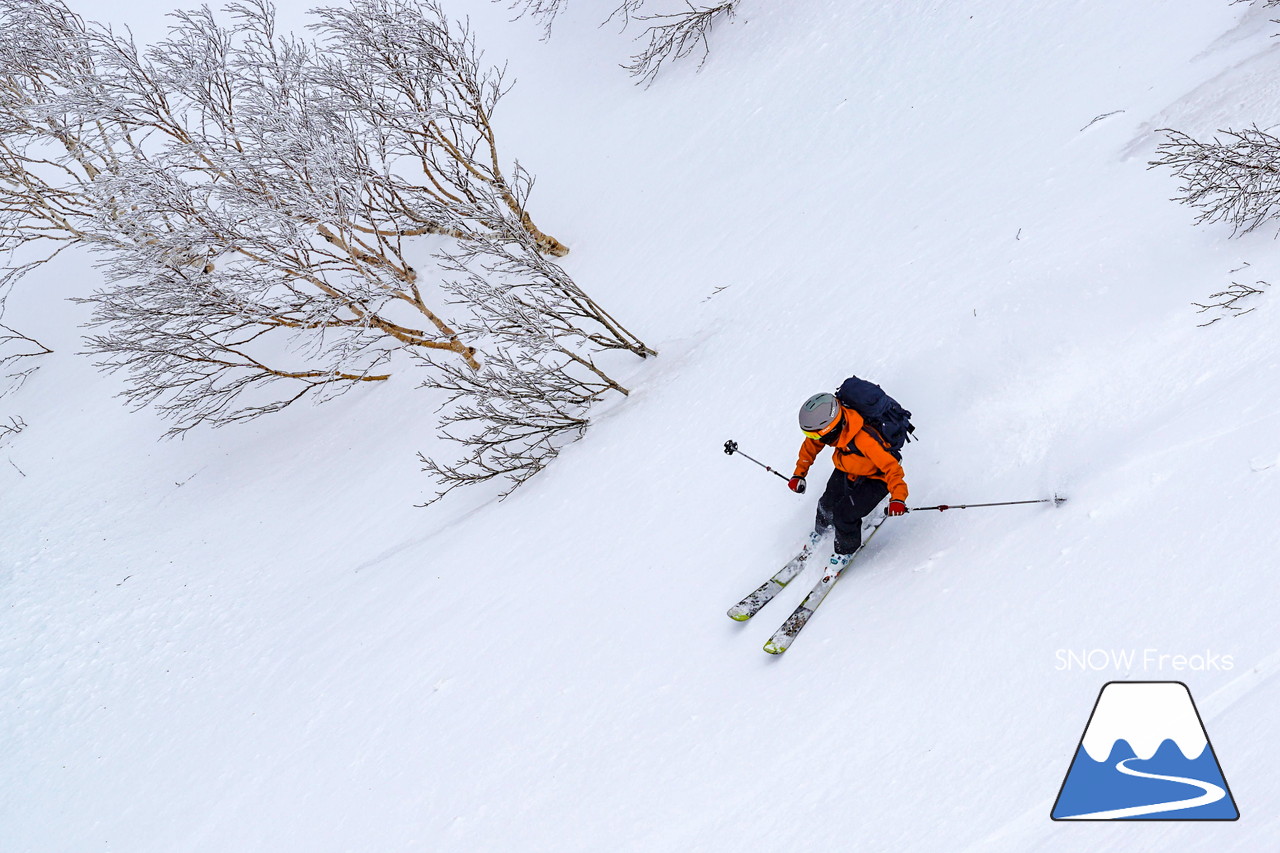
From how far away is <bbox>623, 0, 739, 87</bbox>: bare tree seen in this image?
1363 cm

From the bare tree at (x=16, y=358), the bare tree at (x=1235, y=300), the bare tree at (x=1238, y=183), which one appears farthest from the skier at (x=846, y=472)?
the bare tree at (x=16, y=358)

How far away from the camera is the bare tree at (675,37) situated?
537 inches

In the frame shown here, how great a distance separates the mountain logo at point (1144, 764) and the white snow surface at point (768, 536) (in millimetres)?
77

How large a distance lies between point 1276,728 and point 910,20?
36.0 ft

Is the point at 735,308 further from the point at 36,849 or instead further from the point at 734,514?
the point at 36,849

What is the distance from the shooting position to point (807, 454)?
5.73 m

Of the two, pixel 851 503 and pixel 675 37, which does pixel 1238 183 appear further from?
pixel 675 37

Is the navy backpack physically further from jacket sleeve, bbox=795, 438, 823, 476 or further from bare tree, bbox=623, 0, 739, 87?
bare tree, bbox=623, 0, 739, 87

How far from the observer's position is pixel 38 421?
14195mm

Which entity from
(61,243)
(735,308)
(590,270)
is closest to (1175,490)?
(735,308)

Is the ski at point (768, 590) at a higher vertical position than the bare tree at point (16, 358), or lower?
lower

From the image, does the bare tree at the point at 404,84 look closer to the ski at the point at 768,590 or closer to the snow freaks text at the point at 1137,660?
the ski at the point at 768,590

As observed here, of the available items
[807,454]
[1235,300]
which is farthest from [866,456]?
[1235,300]

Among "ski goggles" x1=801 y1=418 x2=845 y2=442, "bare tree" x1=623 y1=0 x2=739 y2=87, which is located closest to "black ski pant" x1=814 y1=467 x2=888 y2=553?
"ski goggles" x1=801 y1=418 x2=845 y2=442
